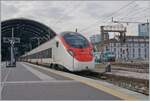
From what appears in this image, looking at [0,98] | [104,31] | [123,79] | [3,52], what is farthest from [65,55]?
[3,52]

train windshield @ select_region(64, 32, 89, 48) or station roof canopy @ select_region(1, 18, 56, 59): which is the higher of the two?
station roof canopy @ select_region(1, 18, 56, 59)

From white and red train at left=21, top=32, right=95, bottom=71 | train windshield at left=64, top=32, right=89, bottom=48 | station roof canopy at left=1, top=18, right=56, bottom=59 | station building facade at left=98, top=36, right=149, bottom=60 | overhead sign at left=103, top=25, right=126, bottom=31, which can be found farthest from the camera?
station roof canopy at left=1, top=18, right=56, bottom=59

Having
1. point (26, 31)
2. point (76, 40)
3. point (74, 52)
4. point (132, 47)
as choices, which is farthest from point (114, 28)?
point (26, 31)

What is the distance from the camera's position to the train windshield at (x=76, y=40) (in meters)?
29.4

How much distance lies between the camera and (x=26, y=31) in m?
134

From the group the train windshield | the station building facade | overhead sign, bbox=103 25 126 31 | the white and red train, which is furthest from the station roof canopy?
the train windshield

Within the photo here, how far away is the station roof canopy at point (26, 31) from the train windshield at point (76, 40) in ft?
246

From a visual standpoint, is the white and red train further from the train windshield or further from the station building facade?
the station building facade

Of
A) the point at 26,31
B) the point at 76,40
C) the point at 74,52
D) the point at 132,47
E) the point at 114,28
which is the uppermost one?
the point at 26,31

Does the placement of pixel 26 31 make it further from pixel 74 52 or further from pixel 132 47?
pixel 74 52

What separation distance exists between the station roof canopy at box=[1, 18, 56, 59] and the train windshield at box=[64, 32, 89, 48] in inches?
2949

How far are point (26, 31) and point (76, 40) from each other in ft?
349

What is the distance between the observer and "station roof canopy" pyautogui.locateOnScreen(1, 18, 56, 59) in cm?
11621

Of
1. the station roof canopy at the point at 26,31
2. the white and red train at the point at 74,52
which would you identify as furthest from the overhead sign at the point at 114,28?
the white and red train at the point at 74,52
